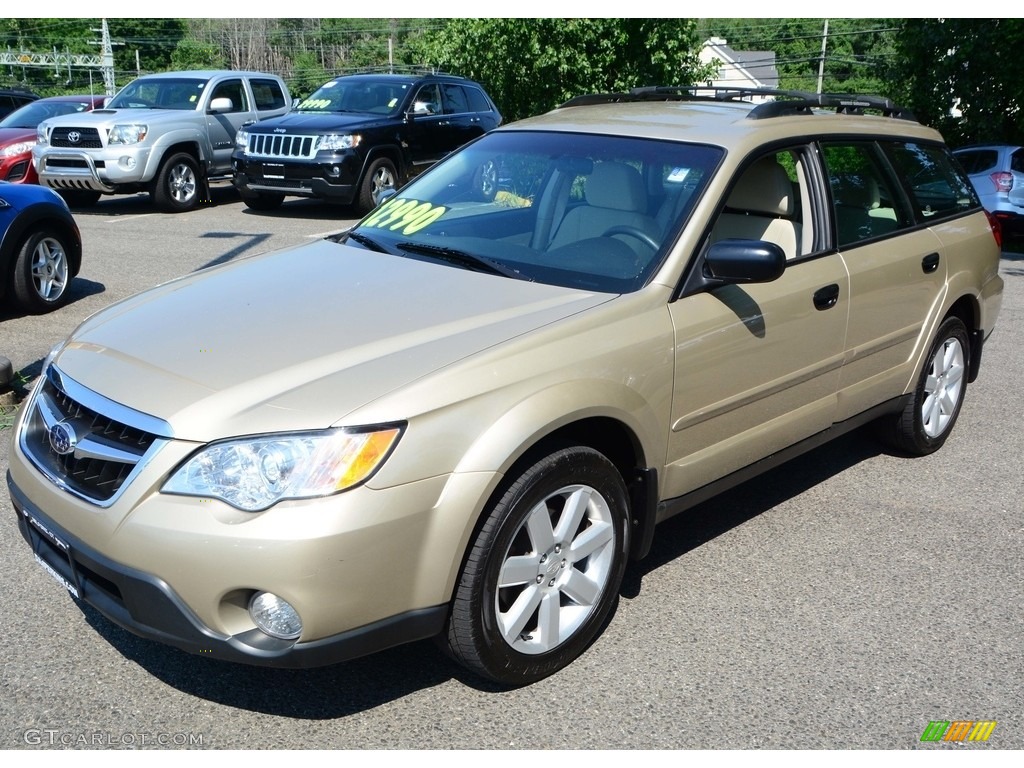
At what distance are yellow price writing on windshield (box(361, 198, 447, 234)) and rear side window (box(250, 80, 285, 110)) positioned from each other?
1244 cm

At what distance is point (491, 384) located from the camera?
3146 mm

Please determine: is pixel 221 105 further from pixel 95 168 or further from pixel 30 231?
pixel 30 231

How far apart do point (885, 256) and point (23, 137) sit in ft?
45.4

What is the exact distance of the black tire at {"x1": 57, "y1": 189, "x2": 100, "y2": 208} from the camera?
1577 cm

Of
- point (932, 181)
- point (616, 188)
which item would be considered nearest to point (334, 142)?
point (932, 181)

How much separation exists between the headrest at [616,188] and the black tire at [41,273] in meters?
5.46

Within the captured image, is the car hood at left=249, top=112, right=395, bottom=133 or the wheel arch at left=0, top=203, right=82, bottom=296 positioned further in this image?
the car hood at left=249, top=112, right=395, bottom=133

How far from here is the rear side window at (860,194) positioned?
185 inches

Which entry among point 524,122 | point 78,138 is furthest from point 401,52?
point 524,122

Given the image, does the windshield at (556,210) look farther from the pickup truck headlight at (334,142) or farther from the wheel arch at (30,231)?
the pickup truck headlight at (334,142)

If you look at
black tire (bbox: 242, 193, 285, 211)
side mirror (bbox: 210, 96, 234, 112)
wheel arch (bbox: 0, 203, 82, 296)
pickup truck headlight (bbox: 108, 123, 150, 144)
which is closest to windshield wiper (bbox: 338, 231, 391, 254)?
wheel arch (bbox: 0, 203, 82, 296)

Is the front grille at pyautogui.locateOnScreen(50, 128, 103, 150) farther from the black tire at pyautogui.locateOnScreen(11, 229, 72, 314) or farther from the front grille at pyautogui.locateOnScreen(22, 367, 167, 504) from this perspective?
the front grille at pyautogui.locateOnScreen(22, 367, 167, 504)

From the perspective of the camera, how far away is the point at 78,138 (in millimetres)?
14305
